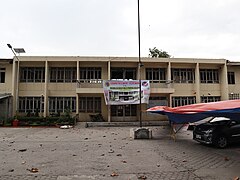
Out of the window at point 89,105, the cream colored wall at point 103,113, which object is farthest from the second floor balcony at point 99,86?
the window at point 89,105

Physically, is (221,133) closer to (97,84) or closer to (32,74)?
(97,84)

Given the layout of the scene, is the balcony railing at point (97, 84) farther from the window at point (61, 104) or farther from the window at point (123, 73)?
the window at point (61, 104)

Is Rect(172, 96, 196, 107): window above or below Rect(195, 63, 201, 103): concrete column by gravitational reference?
below

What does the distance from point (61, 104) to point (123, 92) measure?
616cm

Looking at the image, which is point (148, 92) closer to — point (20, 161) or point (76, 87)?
point (76, 87)

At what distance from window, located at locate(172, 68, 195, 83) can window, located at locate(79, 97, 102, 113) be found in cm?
792

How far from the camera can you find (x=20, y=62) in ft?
73.3

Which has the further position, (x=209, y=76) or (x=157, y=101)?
(x=209, y=76)

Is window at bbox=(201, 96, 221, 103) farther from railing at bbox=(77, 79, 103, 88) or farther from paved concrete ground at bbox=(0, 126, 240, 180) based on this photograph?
paved concrete ground at bbox=(0, 126, 240, 180)

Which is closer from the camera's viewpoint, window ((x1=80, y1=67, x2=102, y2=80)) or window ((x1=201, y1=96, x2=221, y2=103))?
window ((x1=80, y1=67, x2=102, y2=80))

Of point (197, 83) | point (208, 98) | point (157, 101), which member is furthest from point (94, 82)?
point (208, 98)

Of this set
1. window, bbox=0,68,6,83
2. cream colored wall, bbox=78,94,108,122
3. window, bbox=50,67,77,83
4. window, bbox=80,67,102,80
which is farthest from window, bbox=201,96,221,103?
window, bbox=0,68,6,83

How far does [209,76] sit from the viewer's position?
24297 mm

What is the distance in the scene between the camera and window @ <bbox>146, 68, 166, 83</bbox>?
23694 millimetres
